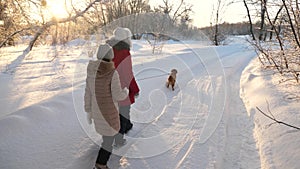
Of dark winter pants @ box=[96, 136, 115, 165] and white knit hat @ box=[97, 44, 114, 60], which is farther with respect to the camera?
dark winter pants @ box=[96, 136, 115, 165]

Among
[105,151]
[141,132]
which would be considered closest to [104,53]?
[105,151]

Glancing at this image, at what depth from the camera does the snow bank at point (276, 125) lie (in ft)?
10.2

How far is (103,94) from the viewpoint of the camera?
9.52 feet

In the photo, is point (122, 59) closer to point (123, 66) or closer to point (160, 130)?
point (123, 66)

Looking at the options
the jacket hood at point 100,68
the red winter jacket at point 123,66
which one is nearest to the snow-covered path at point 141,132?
the red winter jacket at point 123,66

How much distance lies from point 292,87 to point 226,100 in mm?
1504

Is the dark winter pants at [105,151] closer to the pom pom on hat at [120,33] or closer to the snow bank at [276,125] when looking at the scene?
the pom pom on hat at [120,33]

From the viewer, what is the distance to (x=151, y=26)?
14062mm

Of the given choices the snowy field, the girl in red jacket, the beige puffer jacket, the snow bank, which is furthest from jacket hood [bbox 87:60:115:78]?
the snow bank

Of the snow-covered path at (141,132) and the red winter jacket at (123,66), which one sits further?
the red winter jacket at (123,66)

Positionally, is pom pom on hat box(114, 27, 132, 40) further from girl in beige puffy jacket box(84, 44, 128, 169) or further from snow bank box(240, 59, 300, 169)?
snow bank box(240, 59, 300, 169)

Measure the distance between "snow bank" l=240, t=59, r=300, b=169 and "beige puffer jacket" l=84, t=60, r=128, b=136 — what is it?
6.61 ft

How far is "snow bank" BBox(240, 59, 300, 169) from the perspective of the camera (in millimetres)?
3109

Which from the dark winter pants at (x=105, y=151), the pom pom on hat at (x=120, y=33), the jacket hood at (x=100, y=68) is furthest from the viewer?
the pom pom on hat at (x=120, y=33)
